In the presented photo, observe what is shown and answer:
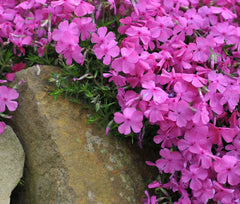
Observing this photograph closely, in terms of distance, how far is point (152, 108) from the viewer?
1736mm

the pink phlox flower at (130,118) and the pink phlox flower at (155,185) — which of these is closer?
the pink phlox flower at (130,118)

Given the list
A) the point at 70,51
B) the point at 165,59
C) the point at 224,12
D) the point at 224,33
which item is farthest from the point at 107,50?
the point at 224,12

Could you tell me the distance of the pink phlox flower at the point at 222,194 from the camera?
1.70 m

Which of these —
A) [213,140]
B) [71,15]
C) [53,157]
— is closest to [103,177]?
[53,157]

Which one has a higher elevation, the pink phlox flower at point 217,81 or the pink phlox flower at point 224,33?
the pink phlox flower at point 224,33

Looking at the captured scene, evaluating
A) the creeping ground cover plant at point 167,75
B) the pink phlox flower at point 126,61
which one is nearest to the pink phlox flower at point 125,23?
the creeping ground cover plant at point 167,75

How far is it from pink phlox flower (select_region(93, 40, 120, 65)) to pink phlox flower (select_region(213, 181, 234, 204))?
0.83 metres

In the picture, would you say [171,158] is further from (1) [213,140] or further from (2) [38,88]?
(2) [38,88]

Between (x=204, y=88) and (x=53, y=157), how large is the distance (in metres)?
0.91

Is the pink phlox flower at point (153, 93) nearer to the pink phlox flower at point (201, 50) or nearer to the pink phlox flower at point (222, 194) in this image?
the pink phlox flower at point (201, 50)

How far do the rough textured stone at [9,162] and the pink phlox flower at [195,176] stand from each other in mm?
924

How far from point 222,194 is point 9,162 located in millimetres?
1168

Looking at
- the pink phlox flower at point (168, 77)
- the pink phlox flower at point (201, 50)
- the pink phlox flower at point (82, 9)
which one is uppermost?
the pink phlox flower at point (82, 9)

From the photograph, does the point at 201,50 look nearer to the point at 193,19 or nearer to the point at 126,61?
the point at 193,19
